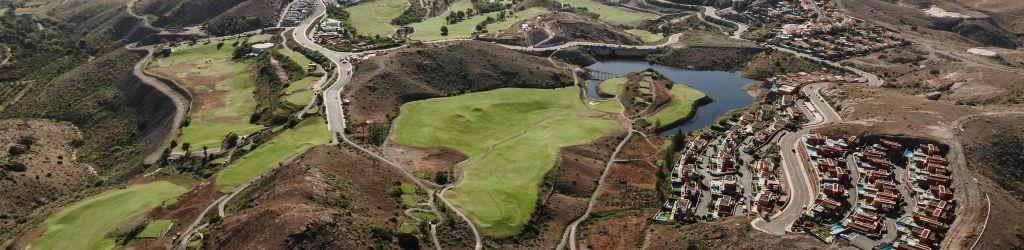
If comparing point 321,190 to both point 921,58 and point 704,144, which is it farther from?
point 921,58

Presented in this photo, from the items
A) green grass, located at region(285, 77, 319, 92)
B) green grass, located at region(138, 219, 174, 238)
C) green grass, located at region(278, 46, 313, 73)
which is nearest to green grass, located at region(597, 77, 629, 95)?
green grass, located at region(285, 77, 319, 92)

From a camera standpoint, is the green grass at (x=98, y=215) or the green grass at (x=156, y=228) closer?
the green grass at (x=156, y=228)

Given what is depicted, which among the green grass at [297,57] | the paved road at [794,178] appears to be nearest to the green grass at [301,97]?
the green grass at [297,57]

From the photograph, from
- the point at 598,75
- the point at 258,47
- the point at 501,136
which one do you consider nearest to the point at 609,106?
the point at 598,75

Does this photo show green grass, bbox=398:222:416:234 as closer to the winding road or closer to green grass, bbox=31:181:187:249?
the winding road

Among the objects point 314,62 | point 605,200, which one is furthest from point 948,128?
point 314,62

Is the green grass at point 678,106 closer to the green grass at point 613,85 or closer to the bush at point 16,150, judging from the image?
the green grass at point 613,85
